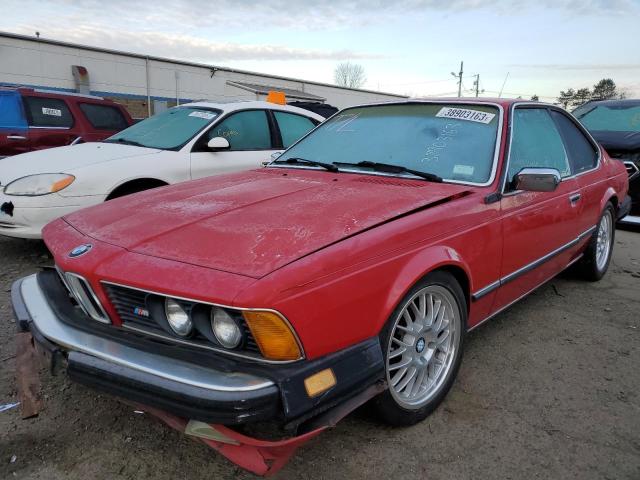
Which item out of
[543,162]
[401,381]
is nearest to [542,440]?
[401,381]

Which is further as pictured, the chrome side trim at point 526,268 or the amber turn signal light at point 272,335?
the chrome side trim at point 526,268

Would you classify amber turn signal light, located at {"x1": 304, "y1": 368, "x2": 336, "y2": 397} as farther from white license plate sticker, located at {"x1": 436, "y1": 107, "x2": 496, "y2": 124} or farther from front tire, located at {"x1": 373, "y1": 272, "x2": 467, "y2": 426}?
white license plate sticker, located at {"x1": 436, "y1": 107, "x2": 496, "y2": 124}

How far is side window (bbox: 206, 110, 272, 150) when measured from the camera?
5188 mm

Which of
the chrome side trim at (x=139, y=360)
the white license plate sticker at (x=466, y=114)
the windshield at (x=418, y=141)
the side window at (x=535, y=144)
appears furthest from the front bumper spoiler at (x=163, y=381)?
the white license plate sticker at (x=466, y=114)

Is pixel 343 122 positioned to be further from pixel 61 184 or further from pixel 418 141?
pixel 61 184

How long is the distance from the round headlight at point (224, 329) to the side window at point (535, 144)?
1825 millimetres

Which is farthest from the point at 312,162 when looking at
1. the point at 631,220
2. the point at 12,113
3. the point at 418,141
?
the point at 12,113

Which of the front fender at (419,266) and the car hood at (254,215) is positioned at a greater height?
the car hood at (254,215)

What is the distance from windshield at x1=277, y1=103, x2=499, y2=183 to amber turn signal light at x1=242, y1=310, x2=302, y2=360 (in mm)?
1470

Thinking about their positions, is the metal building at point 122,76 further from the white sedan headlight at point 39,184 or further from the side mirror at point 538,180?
the side mirror at point 538,180

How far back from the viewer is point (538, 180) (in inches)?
104

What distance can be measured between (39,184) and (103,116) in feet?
14.6

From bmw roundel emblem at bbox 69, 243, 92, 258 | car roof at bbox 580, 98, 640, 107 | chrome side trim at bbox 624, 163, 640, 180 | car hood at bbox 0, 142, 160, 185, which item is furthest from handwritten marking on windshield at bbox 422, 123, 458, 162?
car roof at bbox 580, 98, 640, 107

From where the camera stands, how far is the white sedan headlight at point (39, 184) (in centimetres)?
418
